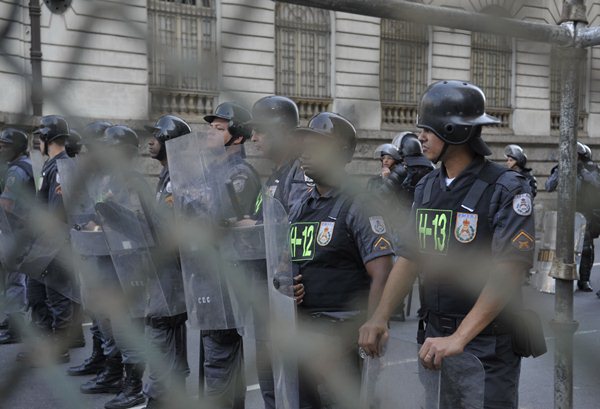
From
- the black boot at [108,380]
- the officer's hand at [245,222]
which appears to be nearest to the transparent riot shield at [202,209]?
the officer's hand at [245,222]

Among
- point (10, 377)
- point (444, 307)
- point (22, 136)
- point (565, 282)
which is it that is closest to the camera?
point (22, 136)

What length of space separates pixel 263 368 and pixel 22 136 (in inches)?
96.9

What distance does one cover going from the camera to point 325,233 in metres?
3.13

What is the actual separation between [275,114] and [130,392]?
393 cm

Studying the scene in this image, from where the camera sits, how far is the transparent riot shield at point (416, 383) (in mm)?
1924

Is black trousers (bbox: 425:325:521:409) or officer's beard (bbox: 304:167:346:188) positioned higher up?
officer's beard (bbox: 304:167:346:188)

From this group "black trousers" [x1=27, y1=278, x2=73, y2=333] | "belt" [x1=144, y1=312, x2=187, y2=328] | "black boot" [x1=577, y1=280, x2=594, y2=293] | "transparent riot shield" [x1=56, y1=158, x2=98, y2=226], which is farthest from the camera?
"black boot" [x1=577, y1=280, x2=594, y2=293]

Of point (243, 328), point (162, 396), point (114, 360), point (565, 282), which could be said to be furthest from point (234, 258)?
point (114, 360)

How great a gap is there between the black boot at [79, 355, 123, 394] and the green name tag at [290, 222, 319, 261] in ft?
8.23


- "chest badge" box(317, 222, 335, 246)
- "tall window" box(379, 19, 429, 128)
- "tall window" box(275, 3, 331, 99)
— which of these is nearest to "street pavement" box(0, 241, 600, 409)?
"chest badge" box(317, 222, 335, 246)

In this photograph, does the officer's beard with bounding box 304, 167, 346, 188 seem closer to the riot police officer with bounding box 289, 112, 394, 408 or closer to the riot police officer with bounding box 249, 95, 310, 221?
the riot police officer with bounding box 289, 112, 394, 408

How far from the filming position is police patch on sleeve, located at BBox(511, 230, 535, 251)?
7.93ft

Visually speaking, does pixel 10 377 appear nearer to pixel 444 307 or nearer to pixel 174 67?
pixel 174 67

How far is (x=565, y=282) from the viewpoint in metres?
1.96
